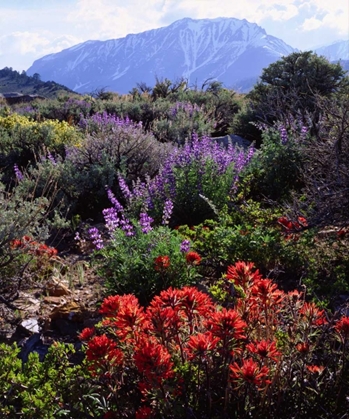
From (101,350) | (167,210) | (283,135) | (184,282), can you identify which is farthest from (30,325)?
(283,135)

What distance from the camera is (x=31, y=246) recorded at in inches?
150

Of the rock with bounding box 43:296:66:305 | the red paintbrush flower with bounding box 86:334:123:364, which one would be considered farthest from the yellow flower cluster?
the red paintbrush flower with bounding box 86:334:123:364

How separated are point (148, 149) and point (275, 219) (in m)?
2.95

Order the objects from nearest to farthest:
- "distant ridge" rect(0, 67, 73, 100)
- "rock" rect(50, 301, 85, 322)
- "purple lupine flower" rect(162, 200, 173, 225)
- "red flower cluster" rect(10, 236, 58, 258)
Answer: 1. "rock" rect(50, 301, 85, 322)
2. "red flower cluster" rect(10, 236, 58, 258)
3. "purple lupine flower" rect(162, 200, 173, 225)
4. "distant ridge" rect(0, 67, 73, 100)

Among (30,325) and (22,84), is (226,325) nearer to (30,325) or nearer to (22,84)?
(30,325)

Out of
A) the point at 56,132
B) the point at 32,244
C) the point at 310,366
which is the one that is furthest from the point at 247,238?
the point at 56,132

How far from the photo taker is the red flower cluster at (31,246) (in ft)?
12.3

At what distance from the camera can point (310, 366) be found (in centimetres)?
195

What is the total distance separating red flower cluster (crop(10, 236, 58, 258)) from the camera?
3759 millimetres

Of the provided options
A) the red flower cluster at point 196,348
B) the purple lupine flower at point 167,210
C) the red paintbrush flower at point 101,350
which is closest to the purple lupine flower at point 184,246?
the purple lupine flower at point 167,210

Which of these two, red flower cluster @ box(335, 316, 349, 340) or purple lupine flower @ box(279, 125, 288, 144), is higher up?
purple lupine flower @ box(279, 125, 288, 144)

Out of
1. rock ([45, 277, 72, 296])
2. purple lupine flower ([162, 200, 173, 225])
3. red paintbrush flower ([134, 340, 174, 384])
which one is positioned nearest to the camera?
red paintbrush flower ([134, 340, 174, 384])

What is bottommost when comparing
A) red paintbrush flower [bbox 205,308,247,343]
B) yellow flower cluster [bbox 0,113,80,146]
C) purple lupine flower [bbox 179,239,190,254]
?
purple lupine flower [bbox 179,239,190,254]

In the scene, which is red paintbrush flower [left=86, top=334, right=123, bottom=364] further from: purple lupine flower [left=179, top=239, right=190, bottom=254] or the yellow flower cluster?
the yellow flower cluster
